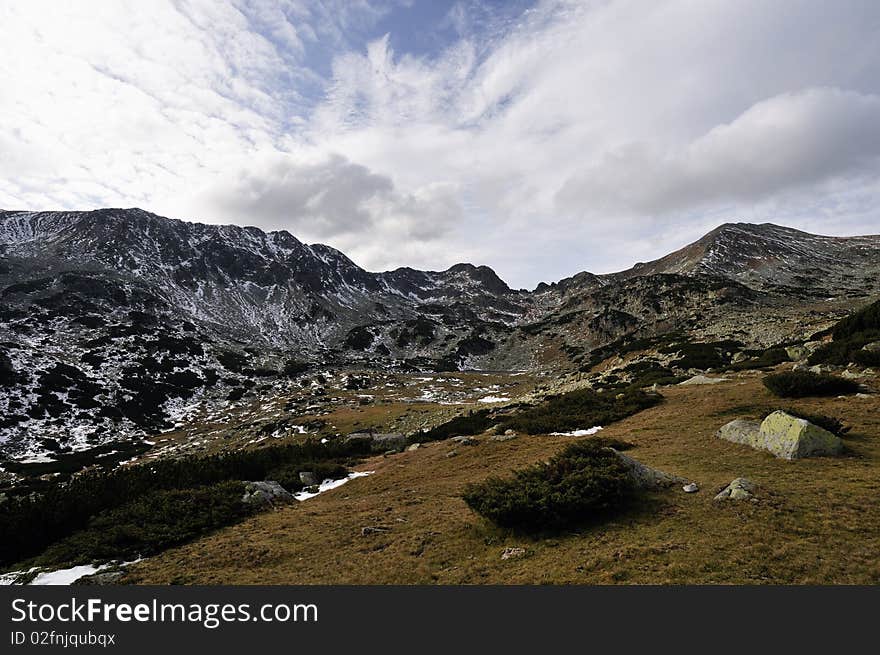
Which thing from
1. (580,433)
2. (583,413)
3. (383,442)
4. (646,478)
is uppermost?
(383,442)

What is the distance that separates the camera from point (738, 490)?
10.4m

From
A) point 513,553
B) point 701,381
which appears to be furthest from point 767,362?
point 513,553

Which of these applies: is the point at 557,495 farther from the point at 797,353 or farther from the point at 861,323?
the point at 861,323

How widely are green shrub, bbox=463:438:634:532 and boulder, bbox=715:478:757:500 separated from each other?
211 cm

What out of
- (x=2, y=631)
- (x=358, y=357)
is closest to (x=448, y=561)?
(x=2, y=631)

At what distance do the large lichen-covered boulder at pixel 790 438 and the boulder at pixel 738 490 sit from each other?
3.69 metres

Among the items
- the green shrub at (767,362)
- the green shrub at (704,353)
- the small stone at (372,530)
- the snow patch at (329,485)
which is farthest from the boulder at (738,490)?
the green shrub at (704,353)

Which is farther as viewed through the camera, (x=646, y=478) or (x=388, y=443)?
(x=388, y=443)

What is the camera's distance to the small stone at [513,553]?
912 cm

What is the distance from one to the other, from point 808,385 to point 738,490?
13.8 m

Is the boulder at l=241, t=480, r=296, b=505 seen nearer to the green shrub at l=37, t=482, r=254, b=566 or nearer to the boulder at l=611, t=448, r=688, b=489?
the green shrub at l=37, t=482, r=254, b=566

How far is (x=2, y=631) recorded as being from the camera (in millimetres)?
7281

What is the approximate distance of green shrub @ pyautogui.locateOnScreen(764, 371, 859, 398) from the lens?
1953cm

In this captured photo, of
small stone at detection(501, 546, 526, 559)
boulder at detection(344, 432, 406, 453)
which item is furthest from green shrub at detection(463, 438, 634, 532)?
boulder at detection(344, 432, 406, 453)
